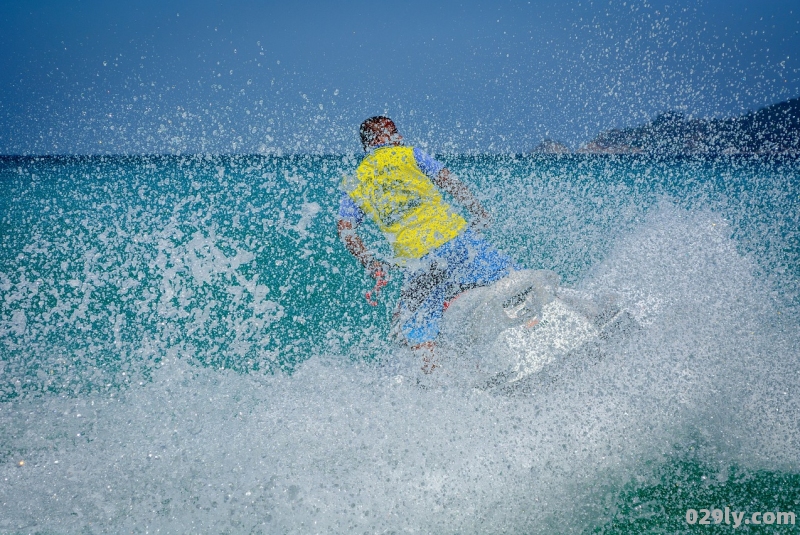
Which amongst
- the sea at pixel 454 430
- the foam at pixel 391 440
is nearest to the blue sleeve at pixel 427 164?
the sea at pixel 454 430

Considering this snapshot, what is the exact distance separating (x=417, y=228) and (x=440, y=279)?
1.19ft

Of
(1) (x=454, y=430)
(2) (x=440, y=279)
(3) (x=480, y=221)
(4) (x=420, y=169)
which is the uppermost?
(4) (x=420, y=169)

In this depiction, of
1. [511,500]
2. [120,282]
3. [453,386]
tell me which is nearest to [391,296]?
[453,386]

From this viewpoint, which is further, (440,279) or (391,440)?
(440,279)

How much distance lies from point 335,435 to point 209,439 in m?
0.85

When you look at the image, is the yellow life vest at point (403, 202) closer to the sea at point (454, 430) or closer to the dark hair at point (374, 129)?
the dark hair at point (374, 129)

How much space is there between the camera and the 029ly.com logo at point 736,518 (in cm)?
266

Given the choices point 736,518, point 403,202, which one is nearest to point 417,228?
point 403,202

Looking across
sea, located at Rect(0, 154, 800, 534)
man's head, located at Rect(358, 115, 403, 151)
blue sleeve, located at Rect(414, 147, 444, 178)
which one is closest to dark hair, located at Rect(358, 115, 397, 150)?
man's head, located at Rect(358, 115, 403, 151)

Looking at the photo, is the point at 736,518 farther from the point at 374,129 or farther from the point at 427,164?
the point at 374,129

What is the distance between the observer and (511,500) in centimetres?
282

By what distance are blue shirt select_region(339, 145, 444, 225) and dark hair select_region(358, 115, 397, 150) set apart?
7 cm

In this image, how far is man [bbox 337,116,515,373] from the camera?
10.0 ft

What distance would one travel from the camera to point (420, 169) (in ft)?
10.3
